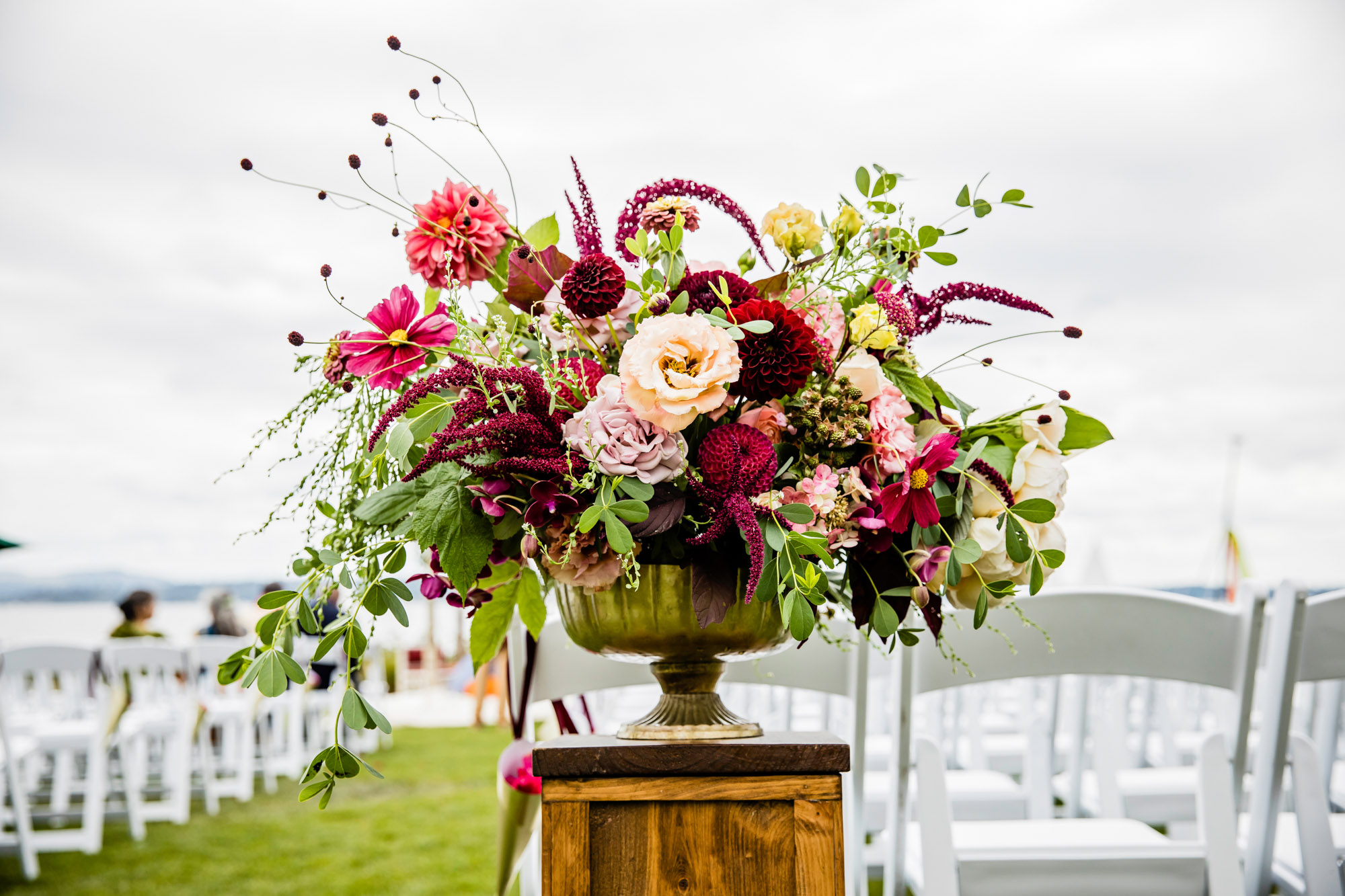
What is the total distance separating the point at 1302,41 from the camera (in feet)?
23.0

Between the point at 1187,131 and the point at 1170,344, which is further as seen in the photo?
the point at 1170,344

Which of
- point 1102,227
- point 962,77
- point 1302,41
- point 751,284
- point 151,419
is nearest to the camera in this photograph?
point 751,284

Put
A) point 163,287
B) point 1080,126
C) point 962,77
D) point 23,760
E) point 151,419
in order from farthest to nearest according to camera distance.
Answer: point 151,419, point 163,287, point 1080,126, point 962,77, point 23,760

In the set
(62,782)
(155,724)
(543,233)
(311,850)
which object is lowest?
(311,850)

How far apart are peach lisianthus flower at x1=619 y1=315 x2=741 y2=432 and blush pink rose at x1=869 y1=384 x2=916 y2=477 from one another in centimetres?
15

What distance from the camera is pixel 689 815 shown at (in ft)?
2.30

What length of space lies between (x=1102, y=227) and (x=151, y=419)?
12.0 meters

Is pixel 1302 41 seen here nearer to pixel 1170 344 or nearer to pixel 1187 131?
pixel 1187 131

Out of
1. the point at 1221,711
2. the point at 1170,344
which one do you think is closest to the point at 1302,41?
the point at 1170,344

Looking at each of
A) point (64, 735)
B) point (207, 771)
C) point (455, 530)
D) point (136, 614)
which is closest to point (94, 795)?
point (64, 735)

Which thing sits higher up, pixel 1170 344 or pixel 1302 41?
pixel 1302 41

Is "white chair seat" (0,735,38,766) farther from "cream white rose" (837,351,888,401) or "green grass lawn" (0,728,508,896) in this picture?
"cream white rose" (837,351,888,401)

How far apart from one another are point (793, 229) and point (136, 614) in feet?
19.5

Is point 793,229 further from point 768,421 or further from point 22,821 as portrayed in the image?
point 22,821
